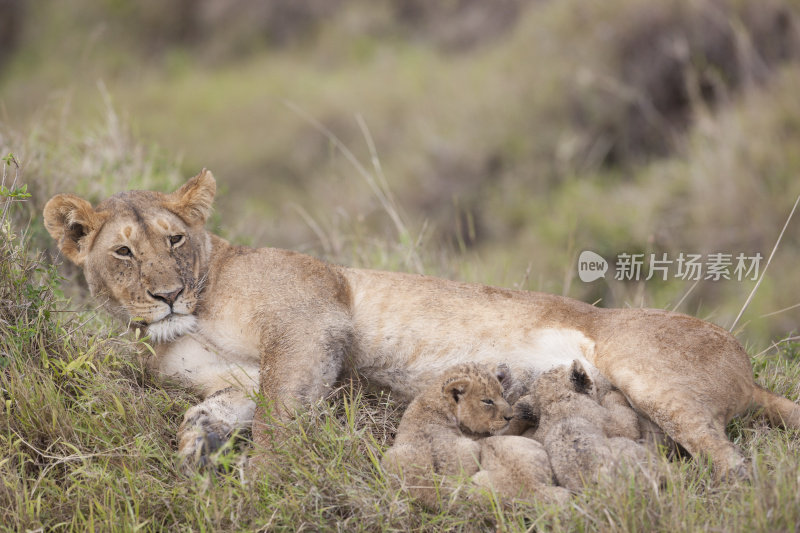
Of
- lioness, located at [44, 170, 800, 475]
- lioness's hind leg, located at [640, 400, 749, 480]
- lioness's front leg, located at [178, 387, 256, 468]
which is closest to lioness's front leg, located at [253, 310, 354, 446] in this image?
lioness, located at [44, 170, 800, 475]

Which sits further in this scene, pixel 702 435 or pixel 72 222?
pixel 72 222

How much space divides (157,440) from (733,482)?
2.38m

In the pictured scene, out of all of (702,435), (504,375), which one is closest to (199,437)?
(504,375)

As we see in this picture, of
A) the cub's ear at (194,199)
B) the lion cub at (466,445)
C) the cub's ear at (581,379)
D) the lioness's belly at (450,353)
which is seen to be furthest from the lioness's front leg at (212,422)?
the cub's ear at (581,379)

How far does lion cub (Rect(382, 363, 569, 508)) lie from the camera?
121 inches

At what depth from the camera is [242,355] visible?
391cm

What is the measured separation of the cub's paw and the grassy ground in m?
0.06

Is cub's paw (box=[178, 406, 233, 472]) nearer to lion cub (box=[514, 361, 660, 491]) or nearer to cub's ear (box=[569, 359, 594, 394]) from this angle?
lion cub (box=[514, 361, 660, 491])

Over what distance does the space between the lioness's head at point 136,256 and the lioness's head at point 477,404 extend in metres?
1.32

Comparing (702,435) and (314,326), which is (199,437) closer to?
(314,326)

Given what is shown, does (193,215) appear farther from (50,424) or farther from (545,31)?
(545,31)

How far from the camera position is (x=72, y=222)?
3.94 m

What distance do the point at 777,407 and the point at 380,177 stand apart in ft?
12.3

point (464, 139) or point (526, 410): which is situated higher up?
point (526, 410)
